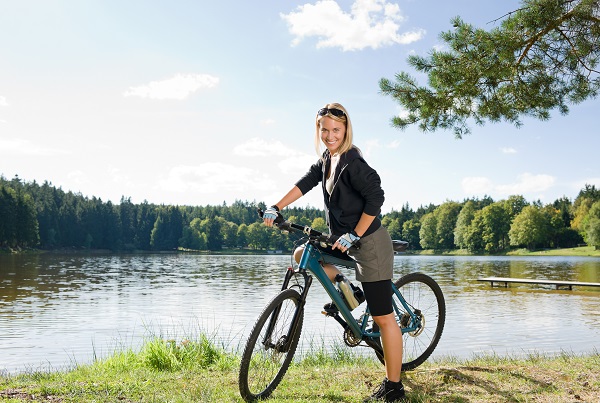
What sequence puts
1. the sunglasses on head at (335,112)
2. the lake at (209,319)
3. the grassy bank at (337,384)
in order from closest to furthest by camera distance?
the sunglasses on head at (335,112)
the grassy bank at (337,384)
the lake at (209,319)

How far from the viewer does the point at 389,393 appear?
422cm

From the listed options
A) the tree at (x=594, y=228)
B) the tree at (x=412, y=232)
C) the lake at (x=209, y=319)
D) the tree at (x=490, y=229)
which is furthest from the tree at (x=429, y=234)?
the lake at (x=209, y=319)

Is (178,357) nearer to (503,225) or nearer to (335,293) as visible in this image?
(335,293)

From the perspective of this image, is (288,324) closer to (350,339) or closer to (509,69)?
(350,339)

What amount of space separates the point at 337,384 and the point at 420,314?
112 cm

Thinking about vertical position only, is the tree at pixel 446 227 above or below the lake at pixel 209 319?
above

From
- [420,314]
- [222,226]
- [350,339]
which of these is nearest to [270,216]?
[350,339]

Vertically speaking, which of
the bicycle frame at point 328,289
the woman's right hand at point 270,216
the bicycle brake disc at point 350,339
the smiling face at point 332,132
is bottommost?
the bicycle brake disc at point 350,339

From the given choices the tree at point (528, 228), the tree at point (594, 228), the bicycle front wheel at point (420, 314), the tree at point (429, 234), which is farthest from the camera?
the tree at point (429, 234)

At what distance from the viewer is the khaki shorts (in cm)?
416

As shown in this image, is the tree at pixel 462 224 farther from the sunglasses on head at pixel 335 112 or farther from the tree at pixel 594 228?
the sunglasses on head at pixel 335 112

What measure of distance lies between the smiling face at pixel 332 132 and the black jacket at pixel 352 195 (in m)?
0.12

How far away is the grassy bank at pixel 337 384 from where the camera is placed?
4.34 meters

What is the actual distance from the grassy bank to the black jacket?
1374mm
